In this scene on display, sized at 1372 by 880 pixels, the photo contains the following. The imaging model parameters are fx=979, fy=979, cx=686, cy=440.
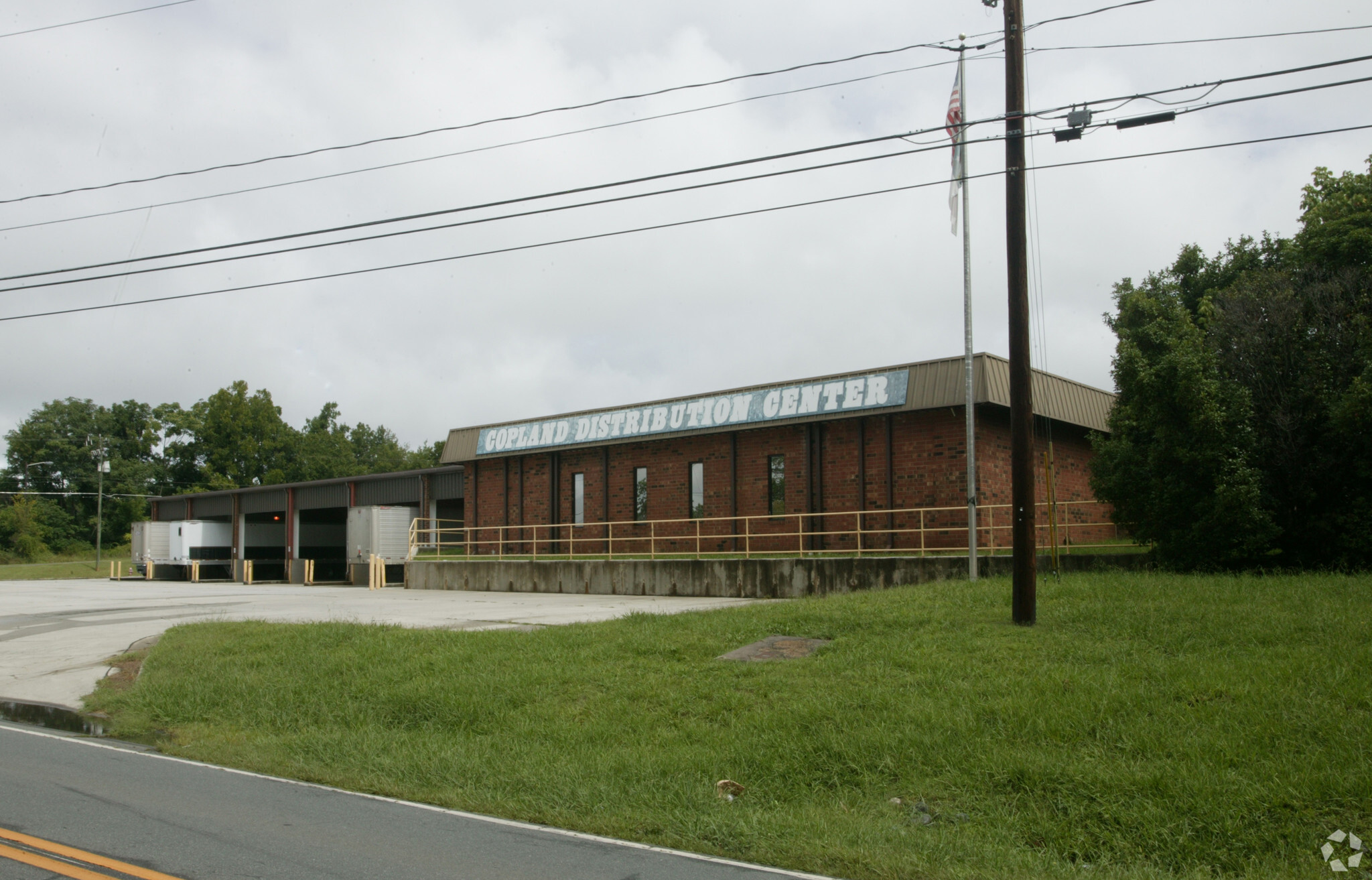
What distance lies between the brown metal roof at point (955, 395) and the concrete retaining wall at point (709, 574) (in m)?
3.98

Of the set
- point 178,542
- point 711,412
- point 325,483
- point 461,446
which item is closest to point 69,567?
point 178,542

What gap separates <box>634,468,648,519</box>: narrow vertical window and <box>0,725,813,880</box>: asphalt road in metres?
21.4

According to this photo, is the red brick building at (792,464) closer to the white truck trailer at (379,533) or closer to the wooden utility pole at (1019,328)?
the white truck trailer at (379,533)

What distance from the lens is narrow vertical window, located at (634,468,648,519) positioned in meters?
29.5

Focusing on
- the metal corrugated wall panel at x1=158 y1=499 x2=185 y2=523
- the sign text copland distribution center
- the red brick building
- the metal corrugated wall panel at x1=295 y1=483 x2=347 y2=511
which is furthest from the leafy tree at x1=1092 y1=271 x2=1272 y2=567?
the metal corrugated wall panel at x1=158 y1=499 x2=185 y2=523

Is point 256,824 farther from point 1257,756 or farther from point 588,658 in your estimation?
point 1257,756

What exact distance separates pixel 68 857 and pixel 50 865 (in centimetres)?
16

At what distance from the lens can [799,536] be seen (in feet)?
80.7

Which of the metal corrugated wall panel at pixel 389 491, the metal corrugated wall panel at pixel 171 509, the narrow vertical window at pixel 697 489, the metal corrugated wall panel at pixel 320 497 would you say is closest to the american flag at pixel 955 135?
the narrow vertical window at pixel 697 489

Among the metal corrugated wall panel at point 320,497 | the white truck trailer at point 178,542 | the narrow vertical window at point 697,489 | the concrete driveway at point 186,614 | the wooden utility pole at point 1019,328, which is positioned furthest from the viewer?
the white truck trailer at point 178,542

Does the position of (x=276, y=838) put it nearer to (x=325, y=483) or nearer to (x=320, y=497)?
(x=325, y=483)

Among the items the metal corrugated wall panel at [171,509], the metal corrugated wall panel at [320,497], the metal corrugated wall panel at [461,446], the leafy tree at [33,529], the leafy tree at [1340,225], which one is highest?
the leafy tree at [1340,225]

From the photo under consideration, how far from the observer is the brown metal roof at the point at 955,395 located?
2250 centimetres

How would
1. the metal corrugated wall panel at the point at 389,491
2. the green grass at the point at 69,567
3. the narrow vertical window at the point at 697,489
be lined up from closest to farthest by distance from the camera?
the narrow vertical window at the point at 697,489 < the metal corrugated wall panel at the point at 389,491 < the green grass at the point at 69,567
